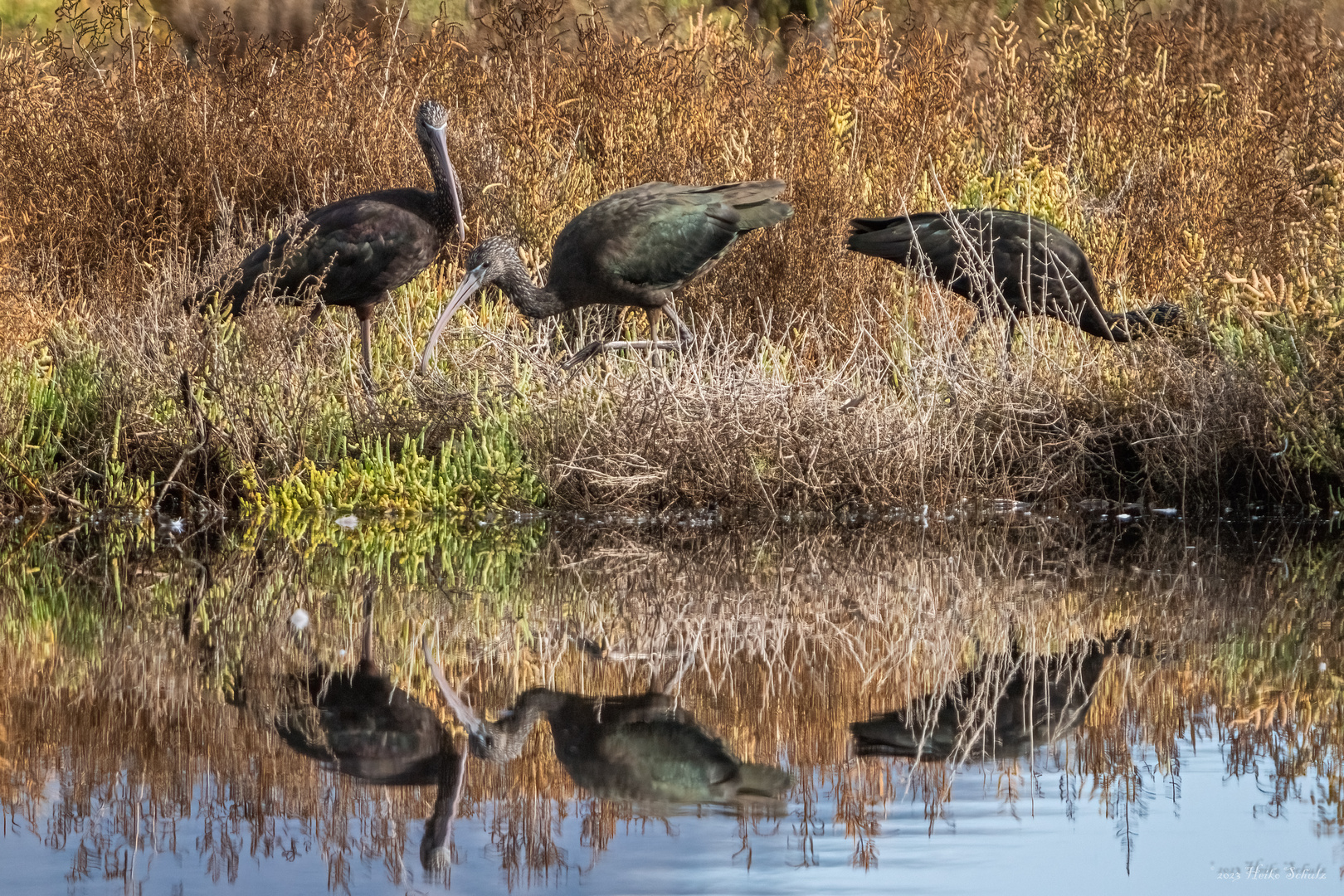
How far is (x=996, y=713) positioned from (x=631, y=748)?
1.02 m

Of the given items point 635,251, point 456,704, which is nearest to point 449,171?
point 635,251

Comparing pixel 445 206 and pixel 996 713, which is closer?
pixel 996 713

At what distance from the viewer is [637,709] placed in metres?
4.34

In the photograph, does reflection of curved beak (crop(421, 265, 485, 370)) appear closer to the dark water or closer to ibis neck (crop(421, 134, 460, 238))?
ibis neck (crop(421, 134, 460, 238))

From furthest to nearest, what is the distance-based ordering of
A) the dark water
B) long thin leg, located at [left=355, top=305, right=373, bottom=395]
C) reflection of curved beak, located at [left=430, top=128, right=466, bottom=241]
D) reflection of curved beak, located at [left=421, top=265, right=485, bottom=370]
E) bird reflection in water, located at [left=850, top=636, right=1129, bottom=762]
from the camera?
1. reflection of curved beak, located at [left=430, top=128, right=466, bottom=241]
2. long thin leg, located at [left=355, top=305, right=373, bottom=395]
3. reflection of curved beak, located at [left=421, top=265, right=485, bottom=370]
4. bird reflection in water, located at [left=850, top=636, right=1129, bottom=762]
5. the dark water

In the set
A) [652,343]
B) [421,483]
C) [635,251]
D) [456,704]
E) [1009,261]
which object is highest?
[1009,261]

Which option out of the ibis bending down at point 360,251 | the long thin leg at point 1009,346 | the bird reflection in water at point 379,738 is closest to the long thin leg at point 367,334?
the ibis bending down at point 360,251

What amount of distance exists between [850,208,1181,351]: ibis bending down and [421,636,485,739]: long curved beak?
5035 mm

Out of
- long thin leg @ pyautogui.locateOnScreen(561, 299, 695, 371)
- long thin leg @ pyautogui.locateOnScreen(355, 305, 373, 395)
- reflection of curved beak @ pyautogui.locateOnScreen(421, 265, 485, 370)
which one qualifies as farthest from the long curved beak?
long thin leg @ pyautogui.locateOnScreen(355, 305, 373, 395)

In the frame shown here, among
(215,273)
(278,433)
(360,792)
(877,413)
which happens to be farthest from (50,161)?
(360,792)

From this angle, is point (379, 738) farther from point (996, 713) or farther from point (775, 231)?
point (775, 231)

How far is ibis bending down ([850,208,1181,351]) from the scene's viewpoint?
367 inches

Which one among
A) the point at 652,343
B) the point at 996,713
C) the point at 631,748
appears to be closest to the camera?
the point at 631,748

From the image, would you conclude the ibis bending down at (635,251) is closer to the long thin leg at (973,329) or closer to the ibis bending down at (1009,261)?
the ibis bending down at (1009,261)
